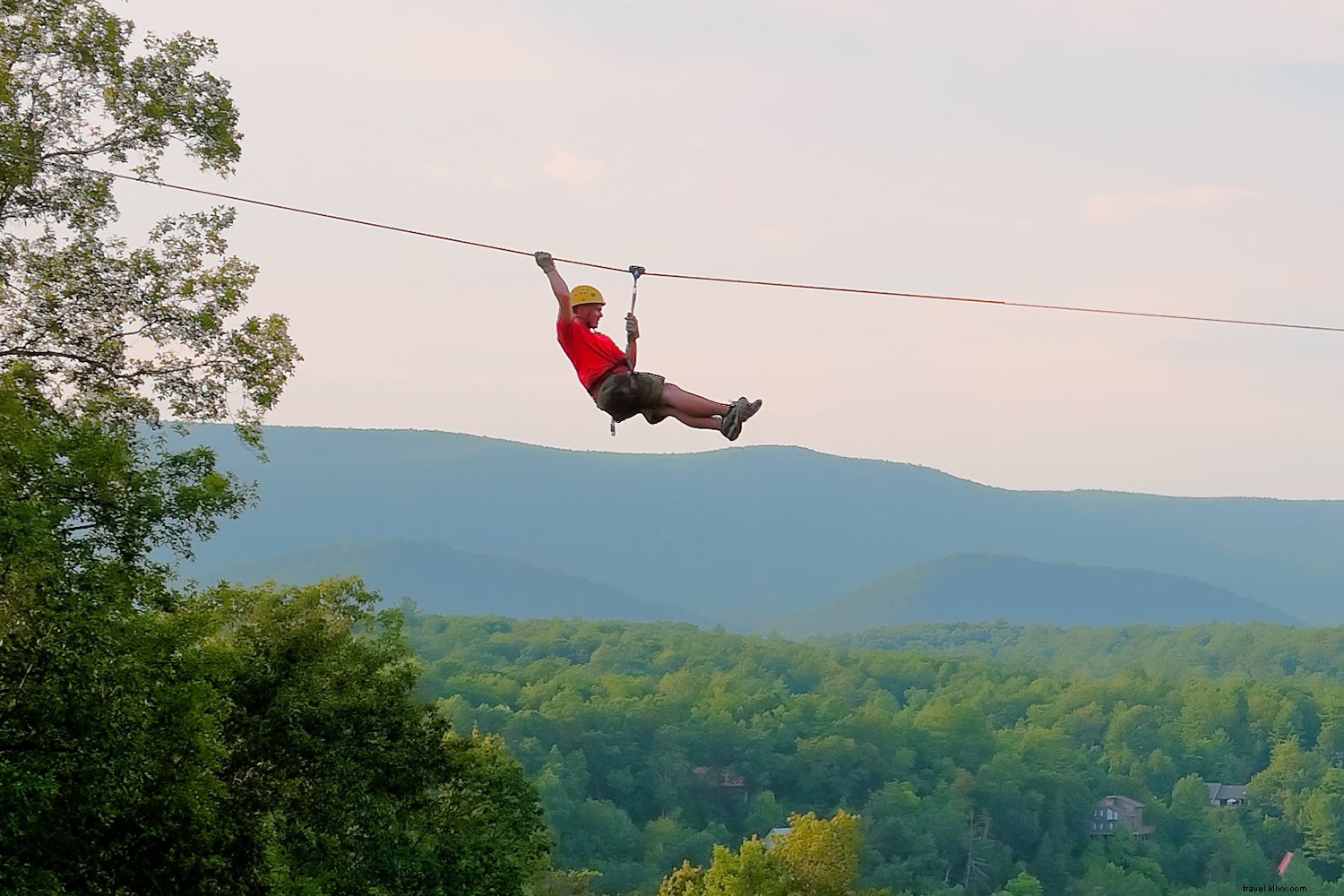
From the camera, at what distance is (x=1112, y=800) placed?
419ft

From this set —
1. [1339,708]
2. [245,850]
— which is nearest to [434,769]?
[245,850]

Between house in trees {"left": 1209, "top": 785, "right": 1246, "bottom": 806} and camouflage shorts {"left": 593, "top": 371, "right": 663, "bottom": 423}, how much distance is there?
5349 inches

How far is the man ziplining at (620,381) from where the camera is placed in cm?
1472

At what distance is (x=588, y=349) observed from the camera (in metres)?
14.9

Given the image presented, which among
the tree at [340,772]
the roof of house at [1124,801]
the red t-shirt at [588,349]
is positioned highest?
the red t-shirt at [588,349]

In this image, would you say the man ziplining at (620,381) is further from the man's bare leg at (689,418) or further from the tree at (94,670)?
the tree at (94,670)

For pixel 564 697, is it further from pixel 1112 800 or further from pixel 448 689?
pixel 1112 800

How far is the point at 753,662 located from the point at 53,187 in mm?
159161

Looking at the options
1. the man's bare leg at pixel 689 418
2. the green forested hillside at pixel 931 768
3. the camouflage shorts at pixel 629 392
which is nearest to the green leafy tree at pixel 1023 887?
the green forested hillside at pixel 931 768

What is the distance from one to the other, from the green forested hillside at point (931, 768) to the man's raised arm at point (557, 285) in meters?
84.2

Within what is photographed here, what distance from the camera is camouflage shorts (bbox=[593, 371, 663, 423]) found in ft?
48.2

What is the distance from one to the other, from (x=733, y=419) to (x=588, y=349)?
1.52 m

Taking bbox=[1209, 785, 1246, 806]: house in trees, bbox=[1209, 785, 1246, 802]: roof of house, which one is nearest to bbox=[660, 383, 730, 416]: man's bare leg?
bbox=[1209, 785, 1246, 806]: house in trees

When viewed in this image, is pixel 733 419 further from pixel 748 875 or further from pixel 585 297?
pixel 748 875
